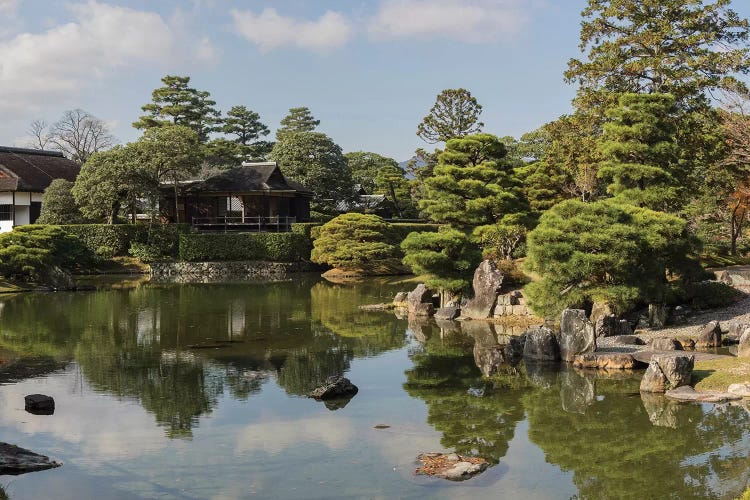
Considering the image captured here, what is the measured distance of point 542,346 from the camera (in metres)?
14.8

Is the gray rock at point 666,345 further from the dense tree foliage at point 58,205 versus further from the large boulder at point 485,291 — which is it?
the dense tree foliage at point 58,205

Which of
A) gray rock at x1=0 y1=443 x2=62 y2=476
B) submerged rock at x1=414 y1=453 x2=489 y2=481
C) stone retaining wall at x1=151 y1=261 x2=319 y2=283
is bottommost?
submerged rock at x1=414 y1=453 x2=489 y2=481

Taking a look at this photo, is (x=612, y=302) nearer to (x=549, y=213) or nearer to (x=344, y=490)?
(x=549, y=213)

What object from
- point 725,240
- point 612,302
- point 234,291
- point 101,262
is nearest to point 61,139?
point 101,262

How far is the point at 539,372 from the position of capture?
13.7 meters

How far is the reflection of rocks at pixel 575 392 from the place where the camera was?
449 inches

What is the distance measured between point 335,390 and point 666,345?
698cm

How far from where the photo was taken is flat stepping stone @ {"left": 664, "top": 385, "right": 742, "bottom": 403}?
1115 cm

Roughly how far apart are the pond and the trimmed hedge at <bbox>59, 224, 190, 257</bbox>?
66.1 ft

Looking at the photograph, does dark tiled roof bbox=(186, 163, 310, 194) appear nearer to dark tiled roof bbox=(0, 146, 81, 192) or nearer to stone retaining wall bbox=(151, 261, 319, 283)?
stone retaining wall bbox=(151, 261, 319, 283)

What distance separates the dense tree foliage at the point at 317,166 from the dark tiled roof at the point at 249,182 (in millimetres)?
3385

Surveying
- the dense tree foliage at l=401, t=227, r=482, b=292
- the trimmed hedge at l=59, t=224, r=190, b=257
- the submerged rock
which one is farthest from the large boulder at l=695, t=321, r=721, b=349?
the trimmed hedge at l=59, t=224, r=190, b=257

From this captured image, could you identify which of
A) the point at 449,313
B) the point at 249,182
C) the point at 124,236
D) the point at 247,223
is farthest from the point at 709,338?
the point at 249,182

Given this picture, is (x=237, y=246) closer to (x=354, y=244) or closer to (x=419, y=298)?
(x=354, y=244)
